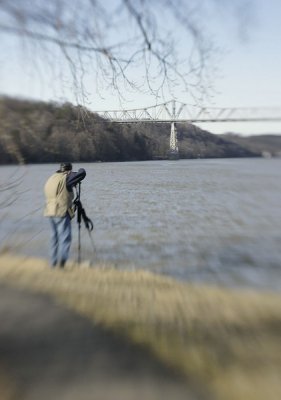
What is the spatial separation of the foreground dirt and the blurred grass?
0.70 feet

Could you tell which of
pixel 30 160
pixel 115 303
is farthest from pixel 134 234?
pixel 30 160

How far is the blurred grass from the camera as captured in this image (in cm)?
397

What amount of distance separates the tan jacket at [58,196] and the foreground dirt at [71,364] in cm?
234

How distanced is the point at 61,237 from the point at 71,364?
382cm

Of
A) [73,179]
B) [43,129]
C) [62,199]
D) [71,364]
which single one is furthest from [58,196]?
[71,364]

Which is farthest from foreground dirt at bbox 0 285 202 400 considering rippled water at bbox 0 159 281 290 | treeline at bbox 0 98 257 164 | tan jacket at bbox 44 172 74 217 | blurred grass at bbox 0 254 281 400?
tan jacket at bbox 44 172 74 217

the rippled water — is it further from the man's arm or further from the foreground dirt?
the foreground dirt

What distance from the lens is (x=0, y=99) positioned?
362 cm

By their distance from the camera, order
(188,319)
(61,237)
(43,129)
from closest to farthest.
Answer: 1. (43,129)
2. (188,319)
3. (61,237)

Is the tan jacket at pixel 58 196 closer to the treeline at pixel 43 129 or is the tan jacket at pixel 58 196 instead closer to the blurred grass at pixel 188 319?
the blurred grass at pixel 188 319

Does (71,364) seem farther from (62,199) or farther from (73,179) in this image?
(73,179)

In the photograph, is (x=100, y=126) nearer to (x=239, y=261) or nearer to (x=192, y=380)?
(x=192, y=380)

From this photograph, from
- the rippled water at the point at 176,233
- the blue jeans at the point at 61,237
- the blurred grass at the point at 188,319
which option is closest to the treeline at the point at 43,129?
the rippled water at the point at 176,233

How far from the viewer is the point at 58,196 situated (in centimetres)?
746
